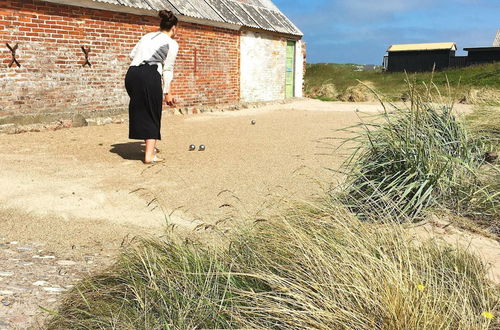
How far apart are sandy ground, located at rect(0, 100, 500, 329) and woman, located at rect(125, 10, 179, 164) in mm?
491

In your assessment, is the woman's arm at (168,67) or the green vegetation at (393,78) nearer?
the woman's arm at (168,67)

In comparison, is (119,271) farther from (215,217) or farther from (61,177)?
(61,177)

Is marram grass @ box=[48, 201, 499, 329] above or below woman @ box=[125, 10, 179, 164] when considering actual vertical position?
below

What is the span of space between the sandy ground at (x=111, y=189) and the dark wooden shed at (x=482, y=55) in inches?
973

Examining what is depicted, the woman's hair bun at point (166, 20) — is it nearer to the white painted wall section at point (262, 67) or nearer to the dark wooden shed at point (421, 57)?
the white painted wall section at point (262, 67)

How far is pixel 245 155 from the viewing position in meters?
6.61

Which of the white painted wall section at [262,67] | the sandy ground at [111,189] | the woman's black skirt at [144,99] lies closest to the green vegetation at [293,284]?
the sandy ground at [111,189]

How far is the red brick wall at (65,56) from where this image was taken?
7.91 meters

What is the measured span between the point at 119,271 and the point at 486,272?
190cm

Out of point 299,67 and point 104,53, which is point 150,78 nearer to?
point 104,53

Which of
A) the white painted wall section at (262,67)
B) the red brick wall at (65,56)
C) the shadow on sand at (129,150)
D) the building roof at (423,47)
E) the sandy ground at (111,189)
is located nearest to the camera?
the sandy ground at (111,189)

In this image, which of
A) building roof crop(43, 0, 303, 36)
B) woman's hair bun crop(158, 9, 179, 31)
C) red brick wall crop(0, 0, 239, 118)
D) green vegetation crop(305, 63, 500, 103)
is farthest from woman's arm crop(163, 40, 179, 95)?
green vegetation crop(305, 63, 500, 103)

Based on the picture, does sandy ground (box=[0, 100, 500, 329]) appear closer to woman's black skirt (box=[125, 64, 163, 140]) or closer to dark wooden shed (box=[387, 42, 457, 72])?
woman's black skirt (box=[125, 64, 163, 140])

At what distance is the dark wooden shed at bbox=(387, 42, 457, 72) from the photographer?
31.1m
